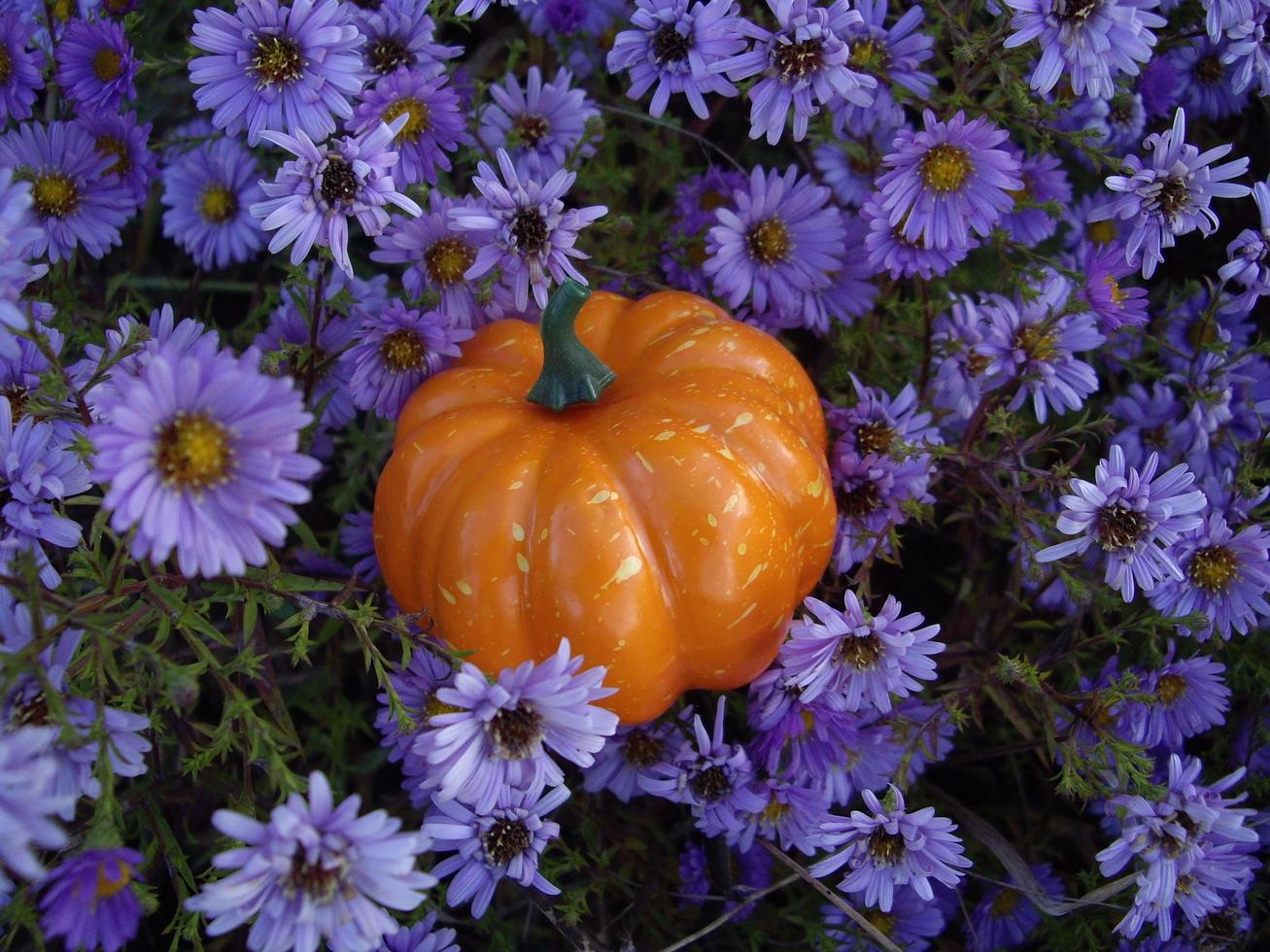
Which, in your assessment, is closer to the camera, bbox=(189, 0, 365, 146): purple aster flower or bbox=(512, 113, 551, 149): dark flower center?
bbox=(189, 0, 365, 146): purple aster flower

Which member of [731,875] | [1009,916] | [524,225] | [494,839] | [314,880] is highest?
[524,225]

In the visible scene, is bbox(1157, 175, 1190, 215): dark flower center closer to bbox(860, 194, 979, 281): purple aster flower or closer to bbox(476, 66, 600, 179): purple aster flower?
bbox(860, 194, 979, 281): purple aster flower

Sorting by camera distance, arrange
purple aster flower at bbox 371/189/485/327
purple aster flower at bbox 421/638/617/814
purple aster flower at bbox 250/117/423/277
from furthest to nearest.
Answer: purple aster flower at bbox 371/189/485/327
purple aster flower at bbox 250/117/423/277
purple aster flower at bbox 421/638/617/814

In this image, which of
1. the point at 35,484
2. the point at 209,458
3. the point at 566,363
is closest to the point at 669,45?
the point at 566,363

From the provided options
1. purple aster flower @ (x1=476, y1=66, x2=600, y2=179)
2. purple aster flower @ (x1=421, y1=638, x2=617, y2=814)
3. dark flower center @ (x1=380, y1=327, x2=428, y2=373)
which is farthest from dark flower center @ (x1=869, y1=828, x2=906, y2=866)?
purple aster flower @ (x1=476, y1=66, x2=600, y2=179)

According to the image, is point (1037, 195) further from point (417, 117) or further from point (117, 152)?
point (117, 152)

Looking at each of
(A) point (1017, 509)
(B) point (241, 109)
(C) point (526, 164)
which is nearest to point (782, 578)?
(A) point (1017, 509)
